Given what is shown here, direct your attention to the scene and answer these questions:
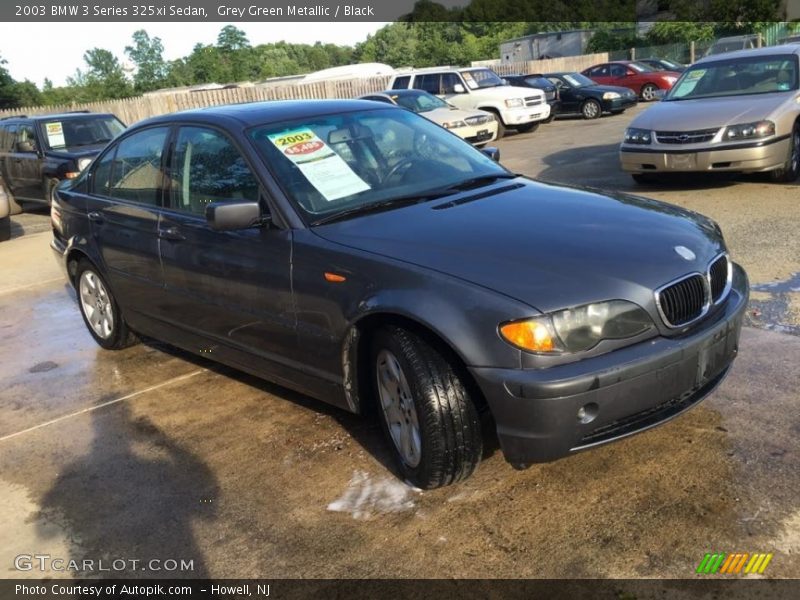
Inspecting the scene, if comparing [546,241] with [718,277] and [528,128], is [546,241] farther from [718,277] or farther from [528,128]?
[528,128]

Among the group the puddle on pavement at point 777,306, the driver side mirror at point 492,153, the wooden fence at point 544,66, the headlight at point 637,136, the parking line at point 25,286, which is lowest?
the parking line at point 25,286

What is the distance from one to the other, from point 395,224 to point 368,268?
0.34 m

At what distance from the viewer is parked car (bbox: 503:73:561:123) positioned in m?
22.9

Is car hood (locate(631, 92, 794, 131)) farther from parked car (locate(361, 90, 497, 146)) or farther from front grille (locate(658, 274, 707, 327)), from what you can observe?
parked car (locate(361, 90, 497, 146))

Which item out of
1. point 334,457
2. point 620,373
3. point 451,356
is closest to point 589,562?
point 620,373

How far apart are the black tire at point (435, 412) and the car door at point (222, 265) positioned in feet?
2.55

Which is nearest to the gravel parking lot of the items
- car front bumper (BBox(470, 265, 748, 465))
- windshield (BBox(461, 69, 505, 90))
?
car front bumper (BBox(470, 265, 748, 465))

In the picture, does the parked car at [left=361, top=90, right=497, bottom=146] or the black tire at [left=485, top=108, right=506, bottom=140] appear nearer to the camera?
the parked car at [left=361, top=90, right=497, bottom=146]

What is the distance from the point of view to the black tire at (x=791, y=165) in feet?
28.2

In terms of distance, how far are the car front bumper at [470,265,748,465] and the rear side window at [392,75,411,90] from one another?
17.2m

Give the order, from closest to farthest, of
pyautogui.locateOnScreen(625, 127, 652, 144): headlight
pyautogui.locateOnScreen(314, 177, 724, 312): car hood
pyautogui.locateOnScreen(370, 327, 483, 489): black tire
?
pyautogui.locateOnScreen(314, 177, 724, 312): car hood
pyautogui.locateOnScreen(370, 327, 483, 489): black tire
pyautogui.locateOnScreen(625, 127, 652, 144): headlight

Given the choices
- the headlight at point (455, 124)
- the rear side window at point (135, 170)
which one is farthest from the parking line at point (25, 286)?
the headlight at point (455, 124)

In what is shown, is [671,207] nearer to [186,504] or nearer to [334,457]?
[334,457]

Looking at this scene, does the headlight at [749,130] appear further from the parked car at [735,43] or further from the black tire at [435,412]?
the parked car at [735,43]
